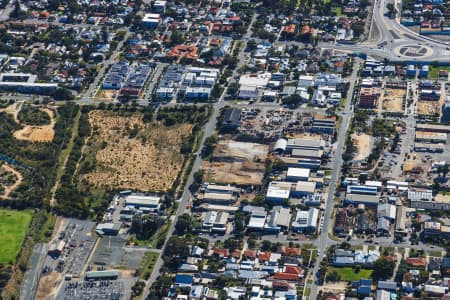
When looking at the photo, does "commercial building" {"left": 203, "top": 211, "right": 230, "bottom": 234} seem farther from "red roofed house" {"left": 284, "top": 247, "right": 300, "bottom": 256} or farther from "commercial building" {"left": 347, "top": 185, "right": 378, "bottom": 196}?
"commercial building" {"left": 347, "top": 185, "right": 378, "bottom": 196}

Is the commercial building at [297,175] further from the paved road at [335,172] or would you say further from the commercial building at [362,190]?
the commercial building at [362,190]

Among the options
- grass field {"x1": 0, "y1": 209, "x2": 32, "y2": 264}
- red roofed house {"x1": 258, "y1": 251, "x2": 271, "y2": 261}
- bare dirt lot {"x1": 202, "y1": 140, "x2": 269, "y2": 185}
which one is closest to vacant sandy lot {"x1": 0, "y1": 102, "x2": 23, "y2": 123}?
grass field {"x1": 0, "y1": 209, "x2": 32, "y2": 264}

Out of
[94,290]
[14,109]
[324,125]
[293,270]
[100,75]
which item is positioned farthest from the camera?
[100,75]

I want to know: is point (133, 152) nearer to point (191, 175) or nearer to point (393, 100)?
point (191, 175)

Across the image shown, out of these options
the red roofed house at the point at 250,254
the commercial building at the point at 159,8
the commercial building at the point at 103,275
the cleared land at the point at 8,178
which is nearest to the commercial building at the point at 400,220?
the red roofed house at the point at 250,254

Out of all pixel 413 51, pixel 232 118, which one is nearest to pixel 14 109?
pixel 232 118
